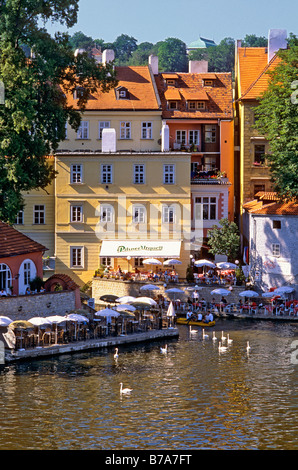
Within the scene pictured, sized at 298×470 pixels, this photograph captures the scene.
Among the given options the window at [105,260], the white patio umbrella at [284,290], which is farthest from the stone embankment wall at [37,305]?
the white patio umbrella at [284,290]

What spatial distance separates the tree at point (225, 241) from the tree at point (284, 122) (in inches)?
259

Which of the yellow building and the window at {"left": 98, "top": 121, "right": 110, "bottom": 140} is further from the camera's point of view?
the window at {"left": 98, "top": 121, "right": 110, "bottom": 140}

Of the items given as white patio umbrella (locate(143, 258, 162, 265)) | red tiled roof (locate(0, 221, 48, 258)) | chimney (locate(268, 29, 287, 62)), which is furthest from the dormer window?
red tiled roof (locate(0, 221, 48, 258))

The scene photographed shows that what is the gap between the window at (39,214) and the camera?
90.9m

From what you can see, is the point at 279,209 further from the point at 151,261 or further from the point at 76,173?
the point at 76,173

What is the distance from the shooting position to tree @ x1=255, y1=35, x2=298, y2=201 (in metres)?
80.8

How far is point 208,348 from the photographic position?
65.8 meters

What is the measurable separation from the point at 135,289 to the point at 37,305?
1611 cm

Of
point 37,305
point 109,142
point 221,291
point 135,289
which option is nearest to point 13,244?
point 37,305

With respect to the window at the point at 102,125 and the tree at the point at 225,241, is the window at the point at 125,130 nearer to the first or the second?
the window at the point at 102,125

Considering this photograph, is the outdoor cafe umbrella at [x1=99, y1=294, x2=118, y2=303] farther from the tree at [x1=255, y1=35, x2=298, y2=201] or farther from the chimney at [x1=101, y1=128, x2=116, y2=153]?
the chimney at [x1=101, y1=128, x2=116, y2=153]

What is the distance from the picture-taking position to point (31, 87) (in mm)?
72875

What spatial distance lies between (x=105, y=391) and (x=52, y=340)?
12.1 meters

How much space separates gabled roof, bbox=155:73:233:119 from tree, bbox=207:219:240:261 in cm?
1409
